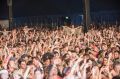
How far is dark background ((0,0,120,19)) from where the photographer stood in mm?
36500

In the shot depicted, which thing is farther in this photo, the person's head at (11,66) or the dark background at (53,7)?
the dark background at (53,7)

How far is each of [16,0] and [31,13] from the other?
109 inches

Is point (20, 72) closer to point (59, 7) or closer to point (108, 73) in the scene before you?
point (108, 73)

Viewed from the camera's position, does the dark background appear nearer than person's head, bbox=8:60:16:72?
No

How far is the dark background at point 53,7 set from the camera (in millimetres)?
36500

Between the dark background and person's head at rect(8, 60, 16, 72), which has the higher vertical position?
the dark background

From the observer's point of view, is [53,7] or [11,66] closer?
[11,66]

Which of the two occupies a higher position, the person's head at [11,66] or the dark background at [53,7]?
the dark background at [53,7]

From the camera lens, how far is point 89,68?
9.20m

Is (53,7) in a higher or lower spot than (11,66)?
higher

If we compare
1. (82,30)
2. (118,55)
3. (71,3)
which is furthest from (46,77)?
(71,3)

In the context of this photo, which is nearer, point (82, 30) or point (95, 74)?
point (95, 74)

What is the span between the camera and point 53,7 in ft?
130

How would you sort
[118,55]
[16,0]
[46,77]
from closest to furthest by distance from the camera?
1. [46,77]
2. [118,55]
3. [16,0]
